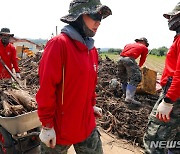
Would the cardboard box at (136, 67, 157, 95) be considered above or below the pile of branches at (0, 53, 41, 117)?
below

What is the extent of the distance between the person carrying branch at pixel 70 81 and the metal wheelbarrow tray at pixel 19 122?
889mm

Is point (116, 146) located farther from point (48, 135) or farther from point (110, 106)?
point (48, 135)

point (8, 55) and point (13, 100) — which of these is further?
point (8, 55)

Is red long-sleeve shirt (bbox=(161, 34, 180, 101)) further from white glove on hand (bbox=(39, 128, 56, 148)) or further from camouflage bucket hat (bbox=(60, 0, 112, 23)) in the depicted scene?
white glove on hand (bbox=(39, 128, 56, 148))

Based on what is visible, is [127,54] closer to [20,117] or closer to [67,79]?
[20,117]

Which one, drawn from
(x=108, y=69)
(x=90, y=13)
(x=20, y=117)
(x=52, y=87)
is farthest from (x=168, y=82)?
(x=108, y=69)

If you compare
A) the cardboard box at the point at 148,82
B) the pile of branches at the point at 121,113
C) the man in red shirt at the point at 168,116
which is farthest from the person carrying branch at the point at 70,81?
the cardboard box at the point at 148,82

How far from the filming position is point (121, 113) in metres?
6.05

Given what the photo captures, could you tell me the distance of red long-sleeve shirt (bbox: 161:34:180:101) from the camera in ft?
9.45

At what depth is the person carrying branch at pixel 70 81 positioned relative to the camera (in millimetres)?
2166

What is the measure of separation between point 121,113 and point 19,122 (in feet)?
10.7

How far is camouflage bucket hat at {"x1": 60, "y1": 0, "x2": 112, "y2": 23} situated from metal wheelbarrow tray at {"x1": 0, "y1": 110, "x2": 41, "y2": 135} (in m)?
1.47

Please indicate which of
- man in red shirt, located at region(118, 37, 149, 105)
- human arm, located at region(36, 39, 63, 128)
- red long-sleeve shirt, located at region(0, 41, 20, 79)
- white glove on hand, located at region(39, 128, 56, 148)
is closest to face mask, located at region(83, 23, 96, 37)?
human arm, located at region(36, 39, 63, 128)

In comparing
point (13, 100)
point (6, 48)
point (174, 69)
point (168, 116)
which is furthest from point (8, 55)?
point (168, 116)
